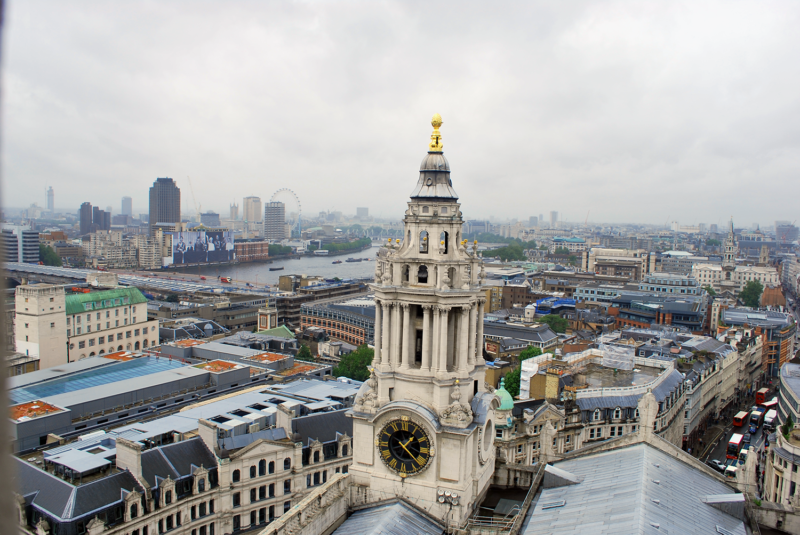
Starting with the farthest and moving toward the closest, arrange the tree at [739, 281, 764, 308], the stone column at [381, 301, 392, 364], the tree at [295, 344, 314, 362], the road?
the tree at [739, 281, 764, 308], the tree at [295, 344, 314, 362], the road, the stone column at [381, 301, 392, 364]

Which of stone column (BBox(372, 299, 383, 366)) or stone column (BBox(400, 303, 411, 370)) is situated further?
stone column (BBox(372, 299, 383, 366))

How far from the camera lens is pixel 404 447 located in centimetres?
2616

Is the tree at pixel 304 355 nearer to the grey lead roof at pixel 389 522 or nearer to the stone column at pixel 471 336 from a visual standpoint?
the stone column at pixel 471 336

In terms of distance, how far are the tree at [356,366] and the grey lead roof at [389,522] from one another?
4553cm

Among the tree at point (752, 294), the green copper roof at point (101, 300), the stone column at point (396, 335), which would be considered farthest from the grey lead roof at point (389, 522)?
the tree at point (752, 294)

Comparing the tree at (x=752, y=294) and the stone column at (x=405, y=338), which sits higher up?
the stone column at (x=405, y=338)

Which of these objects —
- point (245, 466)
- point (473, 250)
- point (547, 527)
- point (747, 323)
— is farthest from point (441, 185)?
point (747, 323)

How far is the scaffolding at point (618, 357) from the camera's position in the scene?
6653 cm

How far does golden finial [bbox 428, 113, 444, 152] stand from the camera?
26891mm

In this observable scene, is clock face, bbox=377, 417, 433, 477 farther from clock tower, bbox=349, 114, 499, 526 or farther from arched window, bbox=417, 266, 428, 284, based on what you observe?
arched window, bbox=417, 266, 428, 284

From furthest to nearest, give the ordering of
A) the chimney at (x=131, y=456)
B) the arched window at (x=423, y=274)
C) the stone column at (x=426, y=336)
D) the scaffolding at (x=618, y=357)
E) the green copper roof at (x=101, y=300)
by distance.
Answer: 1. the green copper roof at (x=101, y=300)
2. the scaffolding at (x=618, y=357)
3. the chimney at (x=131, y=456)
4. the arched window at (x=423, y=274)
5. the stone column at (x=426, y=336)

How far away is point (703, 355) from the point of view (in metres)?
76.1

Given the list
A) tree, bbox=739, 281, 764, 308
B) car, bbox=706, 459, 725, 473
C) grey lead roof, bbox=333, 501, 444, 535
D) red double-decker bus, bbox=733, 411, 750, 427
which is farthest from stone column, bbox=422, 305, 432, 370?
tree, bbox=739, 281, 764, 308

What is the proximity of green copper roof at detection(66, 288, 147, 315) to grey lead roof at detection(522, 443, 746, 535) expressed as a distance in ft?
240
